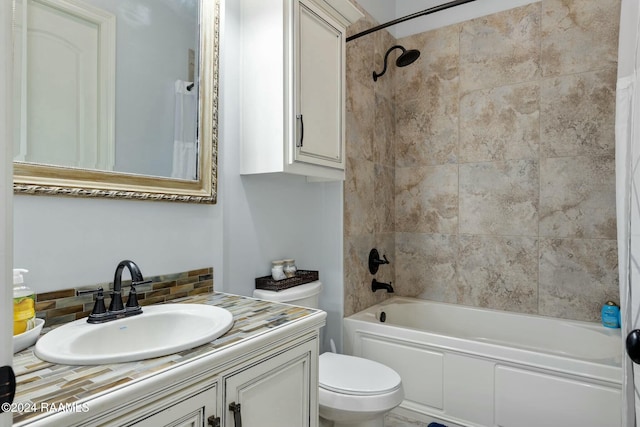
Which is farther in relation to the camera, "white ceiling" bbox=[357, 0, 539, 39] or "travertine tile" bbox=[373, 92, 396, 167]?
"travertine tile" bbox=[373, 92, 396, 167]

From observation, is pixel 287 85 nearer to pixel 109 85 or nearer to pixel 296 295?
pixel 109 85

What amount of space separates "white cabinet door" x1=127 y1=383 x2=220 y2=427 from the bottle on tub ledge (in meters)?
2.22

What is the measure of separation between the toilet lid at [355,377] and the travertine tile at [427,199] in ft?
4.20

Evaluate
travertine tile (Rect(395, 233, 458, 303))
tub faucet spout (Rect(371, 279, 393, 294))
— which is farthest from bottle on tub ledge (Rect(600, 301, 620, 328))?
tub faucet spout (Rect(371, 279, 393, 294))

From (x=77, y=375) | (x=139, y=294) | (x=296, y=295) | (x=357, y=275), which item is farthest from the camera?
(x=357, y=275)

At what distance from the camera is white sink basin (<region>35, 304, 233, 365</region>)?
79cm

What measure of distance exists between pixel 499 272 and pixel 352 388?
1459mm

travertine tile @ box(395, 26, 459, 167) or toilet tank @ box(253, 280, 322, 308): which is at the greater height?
travertine tile @ box(395, 26, 459, 167)

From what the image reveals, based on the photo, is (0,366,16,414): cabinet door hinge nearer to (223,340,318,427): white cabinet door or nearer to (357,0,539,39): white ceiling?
(223,340,318,427): white cabinet door

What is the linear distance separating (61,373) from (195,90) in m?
1.12

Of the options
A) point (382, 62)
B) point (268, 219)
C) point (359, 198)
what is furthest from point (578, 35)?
point (268, 219)

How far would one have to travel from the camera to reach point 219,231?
1565 millimetres

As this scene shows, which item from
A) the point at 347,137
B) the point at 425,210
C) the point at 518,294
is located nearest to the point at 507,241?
the point at 518,294

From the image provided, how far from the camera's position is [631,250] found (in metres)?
0.88
